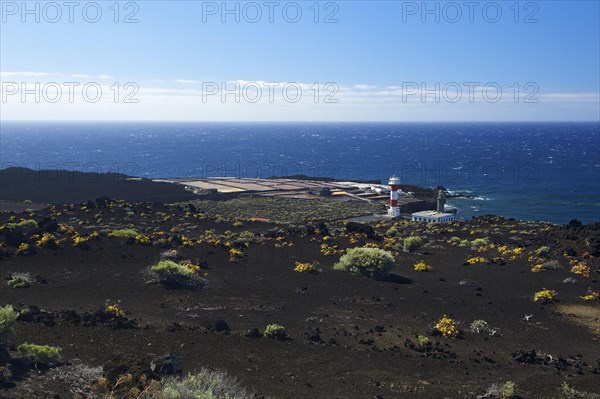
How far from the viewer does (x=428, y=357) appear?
65.2 ft

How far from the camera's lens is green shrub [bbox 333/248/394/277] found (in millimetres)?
31220

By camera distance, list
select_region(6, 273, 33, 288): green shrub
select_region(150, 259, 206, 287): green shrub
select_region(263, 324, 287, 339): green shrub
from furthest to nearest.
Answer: select_region(150, 259, 206, 287): green shrub, select_region(6, 273, 33, 288): green shrub, select_region(263, 324, 287, 339): green shrub

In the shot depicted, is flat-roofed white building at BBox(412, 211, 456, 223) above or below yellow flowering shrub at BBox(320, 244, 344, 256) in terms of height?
below

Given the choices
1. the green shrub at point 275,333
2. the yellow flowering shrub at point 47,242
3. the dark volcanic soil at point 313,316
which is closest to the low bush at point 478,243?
the dark volcanic soil at point 313,316

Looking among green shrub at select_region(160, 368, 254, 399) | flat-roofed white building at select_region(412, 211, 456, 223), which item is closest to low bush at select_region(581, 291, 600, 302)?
green shrub at select_region(160, 368, 254, 399)

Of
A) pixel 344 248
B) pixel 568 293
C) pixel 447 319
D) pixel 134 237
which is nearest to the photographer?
pixel 447 319

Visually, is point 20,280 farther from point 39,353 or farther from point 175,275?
point 39,353

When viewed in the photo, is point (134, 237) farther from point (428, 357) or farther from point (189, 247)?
point (428, 357)

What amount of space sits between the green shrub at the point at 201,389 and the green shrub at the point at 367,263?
16283 millimetres

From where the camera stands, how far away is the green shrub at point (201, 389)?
13320mm

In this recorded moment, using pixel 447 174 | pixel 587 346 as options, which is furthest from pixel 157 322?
pixel 447 174

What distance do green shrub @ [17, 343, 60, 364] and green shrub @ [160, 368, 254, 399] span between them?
4293 mm

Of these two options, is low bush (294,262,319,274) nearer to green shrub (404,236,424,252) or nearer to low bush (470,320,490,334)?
green shrub (404,236,424,252)

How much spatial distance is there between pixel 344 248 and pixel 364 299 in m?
12.4
